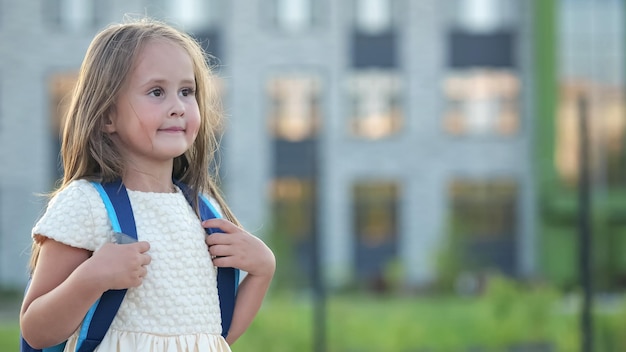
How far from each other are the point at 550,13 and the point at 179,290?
22.3m

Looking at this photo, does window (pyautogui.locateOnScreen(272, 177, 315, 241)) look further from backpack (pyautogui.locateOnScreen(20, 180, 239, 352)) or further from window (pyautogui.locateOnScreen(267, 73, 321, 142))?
backpack (pyautogui.locateOnScreen(20, 180, 239, 352))

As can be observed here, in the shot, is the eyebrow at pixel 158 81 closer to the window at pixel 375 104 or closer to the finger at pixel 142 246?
the finger at pixel 142 246

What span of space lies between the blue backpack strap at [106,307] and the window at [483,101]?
23.1 meters

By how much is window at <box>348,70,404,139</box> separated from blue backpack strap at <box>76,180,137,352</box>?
22.6m

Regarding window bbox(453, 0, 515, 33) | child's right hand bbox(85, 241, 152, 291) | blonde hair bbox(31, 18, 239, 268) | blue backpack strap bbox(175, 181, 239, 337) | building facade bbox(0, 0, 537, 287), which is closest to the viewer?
child's right hand bbox(85, 241, 152, 291)

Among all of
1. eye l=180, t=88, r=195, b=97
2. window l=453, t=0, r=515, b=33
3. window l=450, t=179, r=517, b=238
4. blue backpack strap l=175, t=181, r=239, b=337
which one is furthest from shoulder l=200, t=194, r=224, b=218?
window l=453, t=0, r=515, b=33

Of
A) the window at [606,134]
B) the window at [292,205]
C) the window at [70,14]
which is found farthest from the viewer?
the window at [70,14]

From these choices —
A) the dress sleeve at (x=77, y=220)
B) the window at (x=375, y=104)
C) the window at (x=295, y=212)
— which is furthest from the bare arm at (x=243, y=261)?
the window at (x=375, y=104)

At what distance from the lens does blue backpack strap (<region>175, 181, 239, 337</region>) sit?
2.13 meters

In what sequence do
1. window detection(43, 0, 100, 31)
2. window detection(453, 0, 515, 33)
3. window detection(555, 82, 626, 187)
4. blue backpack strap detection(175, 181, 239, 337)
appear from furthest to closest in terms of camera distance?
window detection(453, 0, 515, 33) → window detection(43, 0, 100, 31) → window detection(555, 82, 626, 187) → blue backpack strap detection(175, 181, 239, 337)

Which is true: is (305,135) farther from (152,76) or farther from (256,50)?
(152,76)

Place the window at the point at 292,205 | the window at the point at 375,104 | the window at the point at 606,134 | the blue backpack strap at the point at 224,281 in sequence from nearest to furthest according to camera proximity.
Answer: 1. the blue backpack strap at the point at 224,281
2. the window at the point at 606,134
3. the window at the point at 292,205
4. the window at the point at 375,104

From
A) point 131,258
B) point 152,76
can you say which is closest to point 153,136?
point 152,76

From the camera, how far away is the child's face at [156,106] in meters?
2.01
